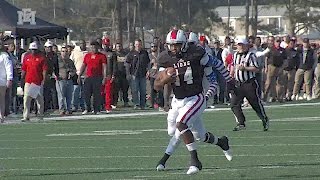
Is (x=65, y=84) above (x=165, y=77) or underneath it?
underneath

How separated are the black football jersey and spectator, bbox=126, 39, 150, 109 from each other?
14.1 meters

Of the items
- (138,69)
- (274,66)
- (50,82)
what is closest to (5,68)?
(50,82)

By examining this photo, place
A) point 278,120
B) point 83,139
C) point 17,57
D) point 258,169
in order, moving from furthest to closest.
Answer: point 17,57, point 278,120, point 83,139, point 258,169

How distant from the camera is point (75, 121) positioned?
23.8 m

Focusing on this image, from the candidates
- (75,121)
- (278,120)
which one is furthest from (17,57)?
(278,120)

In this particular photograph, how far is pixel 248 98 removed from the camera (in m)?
19.8

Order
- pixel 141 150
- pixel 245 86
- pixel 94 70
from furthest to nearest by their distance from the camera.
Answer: pixel 94 70 < pixel 245 86 < pixel 141 150

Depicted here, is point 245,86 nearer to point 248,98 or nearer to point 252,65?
point 248,98

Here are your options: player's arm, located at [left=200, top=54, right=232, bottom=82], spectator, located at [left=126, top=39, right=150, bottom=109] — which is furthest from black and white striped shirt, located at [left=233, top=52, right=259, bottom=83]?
spectator, located at [left=126, top=39, right=150, bottom=109]

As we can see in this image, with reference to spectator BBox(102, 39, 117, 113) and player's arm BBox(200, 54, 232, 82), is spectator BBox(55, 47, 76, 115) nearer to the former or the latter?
spectator BBox(102, 39, 117, 113)

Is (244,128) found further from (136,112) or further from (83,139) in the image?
(136,112)

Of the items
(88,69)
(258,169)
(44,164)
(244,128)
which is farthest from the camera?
(88,69)

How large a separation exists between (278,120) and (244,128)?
8.92 ft

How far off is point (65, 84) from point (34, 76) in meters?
3.19
